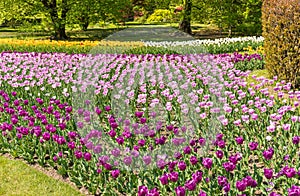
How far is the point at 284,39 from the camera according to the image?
27.3 ft

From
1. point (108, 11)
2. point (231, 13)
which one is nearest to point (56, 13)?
point (108, 11)

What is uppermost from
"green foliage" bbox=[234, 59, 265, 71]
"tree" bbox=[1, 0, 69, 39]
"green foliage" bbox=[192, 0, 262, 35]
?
"tree" bbox=[1, 0, 69, 39]

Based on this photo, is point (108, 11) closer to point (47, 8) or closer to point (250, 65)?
point (47, 8)

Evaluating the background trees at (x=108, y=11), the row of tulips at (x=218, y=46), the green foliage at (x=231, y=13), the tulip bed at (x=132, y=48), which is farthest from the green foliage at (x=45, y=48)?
the green foliage at (x=231, y=13)

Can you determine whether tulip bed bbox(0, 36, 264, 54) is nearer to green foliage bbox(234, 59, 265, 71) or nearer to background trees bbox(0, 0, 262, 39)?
green foliage bbox(234, 59, 265, 71)

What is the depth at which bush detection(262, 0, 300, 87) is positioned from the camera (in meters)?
8.04

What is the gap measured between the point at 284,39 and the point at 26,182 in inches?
235

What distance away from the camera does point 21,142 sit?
554 centimetres

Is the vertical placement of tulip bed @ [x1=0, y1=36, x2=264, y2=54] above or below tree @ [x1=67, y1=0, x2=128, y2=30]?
below

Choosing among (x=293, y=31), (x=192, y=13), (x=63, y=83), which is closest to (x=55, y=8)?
(x=192, y=13)

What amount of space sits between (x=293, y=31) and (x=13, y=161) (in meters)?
5.89

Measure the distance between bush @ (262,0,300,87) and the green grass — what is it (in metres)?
5.58

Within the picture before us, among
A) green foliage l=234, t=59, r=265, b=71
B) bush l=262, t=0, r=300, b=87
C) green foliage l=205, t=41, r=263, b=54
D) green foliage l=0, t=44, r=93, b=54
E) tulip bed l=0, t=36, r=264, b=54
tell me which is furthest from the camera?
green foliage l=205, t=41, r=263, b=54

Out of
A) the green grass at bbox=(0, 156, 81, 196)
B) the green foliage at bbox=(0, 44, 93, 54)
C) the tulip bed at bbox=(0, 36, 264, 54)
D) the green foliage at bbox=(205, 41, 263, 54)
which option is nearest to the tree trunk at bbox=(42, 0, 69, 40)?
the tulip bed at bbox=(0, 36, 264, 54)
